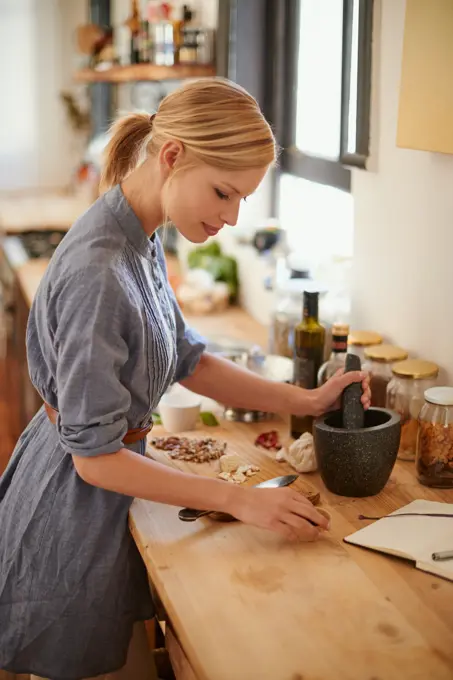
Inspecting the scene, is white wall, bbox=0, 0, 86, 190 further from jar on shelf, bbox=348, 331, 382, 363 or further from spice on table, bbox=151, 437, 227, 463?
spice on table, bbox=151, 437, 227, 463

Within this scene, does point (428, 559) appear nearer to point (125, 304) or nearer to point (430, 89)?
point (125, 304)

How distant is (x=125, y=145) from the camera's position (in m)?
1.54

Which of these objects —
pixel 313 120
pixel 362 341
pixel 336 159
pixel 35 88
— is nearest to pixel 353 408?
pixel 362 341

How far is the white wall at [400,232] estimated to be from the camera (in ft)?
5.75

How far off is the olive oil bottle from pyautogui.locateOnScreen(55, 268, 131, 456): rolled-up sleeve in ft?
1.91

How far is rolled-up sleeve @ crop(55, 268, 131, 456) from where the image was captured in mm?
1286

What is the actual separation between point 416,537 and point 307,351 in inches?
22.5

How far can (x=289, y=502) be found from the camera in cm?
136

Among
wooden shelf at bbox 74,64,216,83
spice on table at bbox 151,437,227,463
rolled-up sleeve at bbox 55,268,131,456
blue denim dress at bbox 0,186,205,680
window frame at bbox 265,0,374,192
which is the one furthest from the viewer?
wooden shelf at bbox 74,64,216,83

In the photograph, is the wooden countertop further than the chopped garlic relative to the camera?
No

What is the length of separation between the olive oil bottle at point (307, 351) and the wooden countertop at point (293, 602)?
0.34 metres

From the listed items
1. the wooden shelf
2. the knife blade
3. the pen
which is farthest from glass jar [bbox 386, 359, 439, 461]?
the wooden shelf

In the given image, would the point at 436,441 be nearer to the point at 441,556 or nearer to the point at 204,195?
the point at 441,556

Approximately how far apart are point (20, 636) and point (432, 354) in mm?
944
